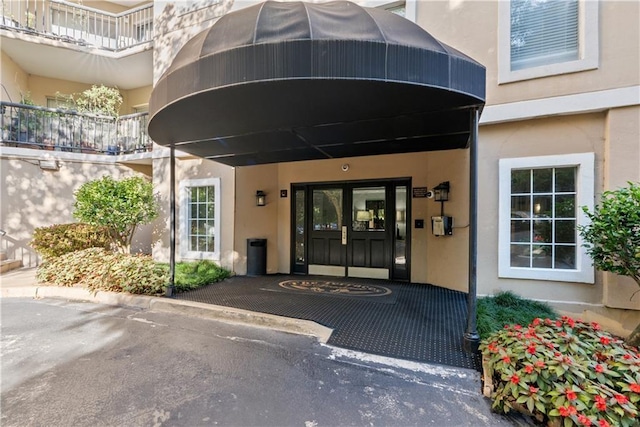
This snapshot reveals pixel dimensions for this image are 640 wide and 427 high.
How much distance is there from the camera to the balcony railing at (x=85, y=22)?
8867mm

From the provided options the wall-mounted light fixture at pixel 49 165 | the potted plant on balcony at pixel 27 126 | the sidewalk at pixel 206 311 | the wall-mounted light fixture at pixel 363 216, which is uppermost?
the potted plant on balcony at pixel 27 126

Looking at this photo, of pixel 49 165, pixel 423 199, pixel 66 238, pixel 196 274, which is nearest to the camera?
pixel 423 199

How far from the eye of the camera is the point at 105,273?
5734 millimetres

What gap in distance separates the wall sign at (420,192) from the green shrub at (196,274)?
4.80 m

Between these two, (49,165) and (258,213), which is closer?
(258,213)

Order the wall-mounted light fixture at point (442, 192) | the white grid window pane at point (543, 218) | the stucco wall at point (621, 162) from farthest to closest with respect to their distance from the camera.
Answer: the wall-mounted light fixture at point (442, 192)
the white grid window pane at point (543, 218)
the stucco wall at point (621, 162)

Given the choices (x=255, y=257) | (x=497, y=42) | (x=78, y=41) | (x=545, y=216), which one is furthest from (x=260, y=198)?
(x=78, y=41)

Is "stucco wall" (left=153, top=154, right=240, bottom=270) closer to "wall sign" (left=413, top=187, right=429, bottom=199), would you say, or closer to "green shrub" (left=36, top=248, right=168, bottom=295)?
"green shrub" (left=36, top=248, right=168, bottom=295)

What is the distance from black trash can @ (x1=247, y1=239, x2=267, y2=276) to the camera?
7.31m

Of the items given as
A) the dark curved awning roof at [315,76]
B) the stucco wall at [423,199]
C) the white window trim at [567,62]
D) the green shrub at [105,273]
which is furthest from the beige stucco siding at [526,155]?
the green shrub at [105,273]

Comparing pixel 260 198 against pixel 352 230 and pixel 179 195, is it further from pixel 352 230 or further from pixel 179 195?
pixel 352 230

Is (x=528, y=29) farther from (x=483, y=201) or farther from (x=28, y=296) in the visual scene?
(x=28, y=296)

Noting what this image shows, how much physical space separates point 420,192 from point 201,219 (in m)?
5.57

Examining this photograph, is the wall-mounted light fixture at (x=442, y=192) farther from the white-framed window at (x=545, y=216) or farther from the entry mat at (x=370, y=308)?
the entry mat at (x=370, y=308)
